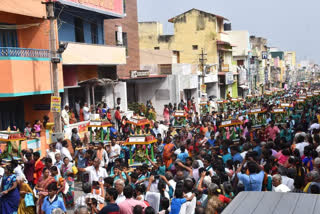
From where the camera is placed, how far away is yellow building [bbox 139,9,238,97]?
49.7 metres

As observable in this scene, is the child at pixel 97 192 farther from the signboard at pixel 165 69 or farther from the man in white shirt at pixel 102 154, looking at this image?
the signboard at pixel 165 69

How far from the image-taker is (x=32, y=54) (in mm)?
18438

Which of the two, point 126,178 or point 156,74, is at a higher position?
point 156,74

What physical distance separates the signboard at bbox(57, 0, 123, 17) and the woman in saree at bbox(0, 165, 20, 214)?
1248 cm

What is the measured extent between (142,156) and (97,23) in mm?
15609

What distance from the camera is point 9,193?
29.8ft

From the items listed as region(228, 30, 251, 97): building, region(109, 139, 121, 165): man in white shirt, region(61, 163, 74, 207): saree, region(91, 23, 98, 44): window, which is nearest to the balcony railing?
region(109, 139, 121, 165): man in white shirt

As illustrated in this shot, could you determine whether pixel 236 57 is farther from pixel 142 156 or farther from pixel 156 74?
pixel 142 156

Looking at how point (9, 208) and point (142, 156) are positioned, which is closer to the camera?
point (9, 208)

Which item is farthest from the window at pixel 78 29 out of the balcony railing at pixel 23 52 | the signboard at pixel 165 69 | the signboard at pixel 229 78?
the signboard at pixel 229 78

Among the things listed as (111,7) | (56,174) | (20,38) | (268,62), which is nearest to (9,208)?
(56,174)

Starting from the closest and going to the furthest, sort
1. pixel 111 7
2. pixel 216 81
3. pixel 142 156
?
pixel 142 156 < pixel 111 7 < pixel 216 81

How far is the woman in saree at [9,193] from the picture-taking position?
29.7 feet

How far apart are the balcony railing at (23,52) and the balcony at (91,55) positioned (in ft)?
7.67
